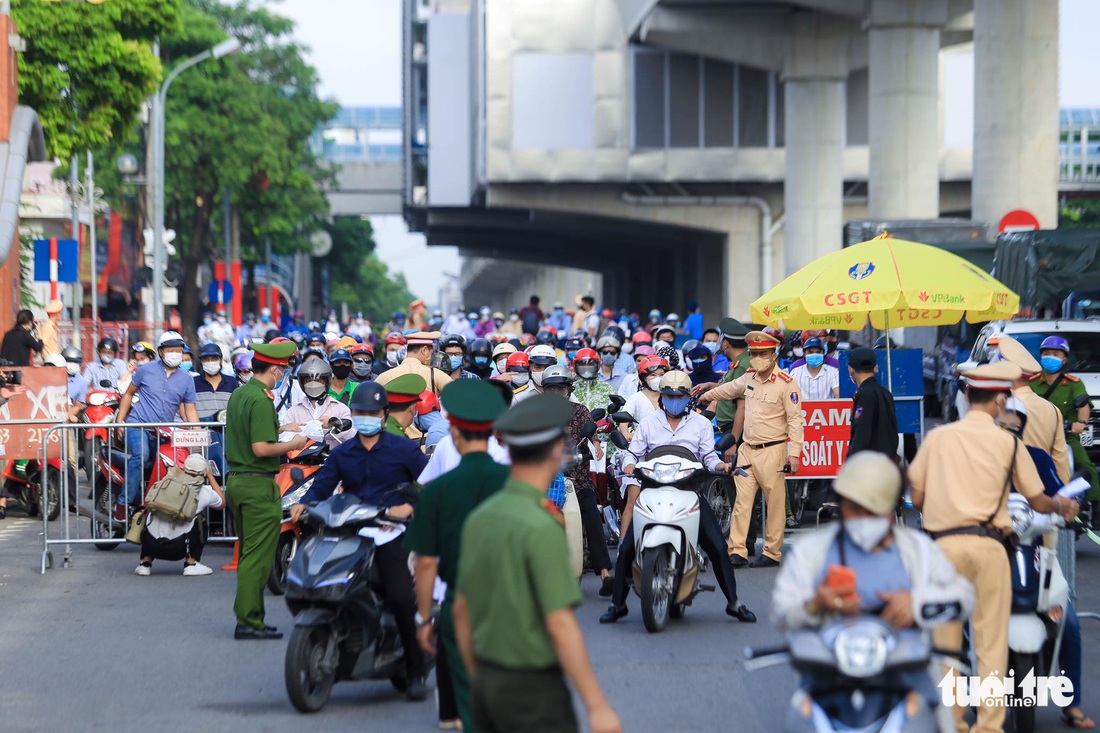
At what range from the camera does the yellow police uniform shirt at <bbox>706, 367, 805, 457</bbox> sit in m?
13.1

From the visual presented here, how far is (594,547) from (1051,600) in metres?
4.99

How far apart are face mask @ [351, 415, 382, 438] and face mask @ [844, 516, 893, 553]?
3545mm

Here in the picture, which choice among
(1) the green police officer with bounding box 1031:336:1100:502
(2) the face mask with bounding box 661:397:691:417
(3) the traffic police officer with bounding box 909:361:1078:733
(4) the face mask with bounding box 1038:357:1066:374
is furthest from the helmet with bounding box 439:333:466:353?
(3) the traffic police officer with bounding box 909:361:1078:733

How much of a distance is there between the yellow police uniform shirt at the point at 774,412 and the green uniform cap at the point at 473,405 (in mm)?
6602

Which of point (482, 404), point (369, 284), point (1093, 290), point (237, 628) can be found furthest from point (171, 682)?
point (369, 284)

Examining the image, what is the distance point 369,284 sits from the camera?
15950 centimetres

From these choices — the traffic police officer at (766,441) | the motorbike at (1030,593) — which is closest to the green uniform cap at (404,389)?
the motorbike at (1030,593)

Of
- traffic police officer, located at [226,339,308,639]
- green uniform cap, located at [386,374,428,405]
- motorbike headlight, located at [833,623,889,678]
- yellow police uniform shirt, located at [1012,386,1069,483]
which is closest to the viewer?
motorbike headlight, located at [833,623,889,678]

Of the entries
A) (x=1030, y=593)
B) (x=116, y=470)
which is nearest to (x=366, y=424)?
(x=1030, y=593)

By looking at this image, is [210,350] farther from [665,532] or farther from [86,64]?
[86,64]

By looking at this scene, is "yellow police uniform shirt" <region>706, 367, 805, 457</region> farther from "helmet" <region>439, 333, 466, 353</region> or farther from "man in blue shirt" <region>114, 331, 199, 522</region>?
"man in blue shirt" <region>114, 331, 199, 522</region>

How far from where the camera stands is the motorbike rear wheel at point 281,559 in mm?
11758

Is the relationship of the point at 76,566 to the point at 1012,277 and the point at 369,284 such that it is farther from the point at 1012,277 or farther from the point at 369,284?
the point at 369,284

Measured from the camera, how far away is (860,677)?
17.4 feet
